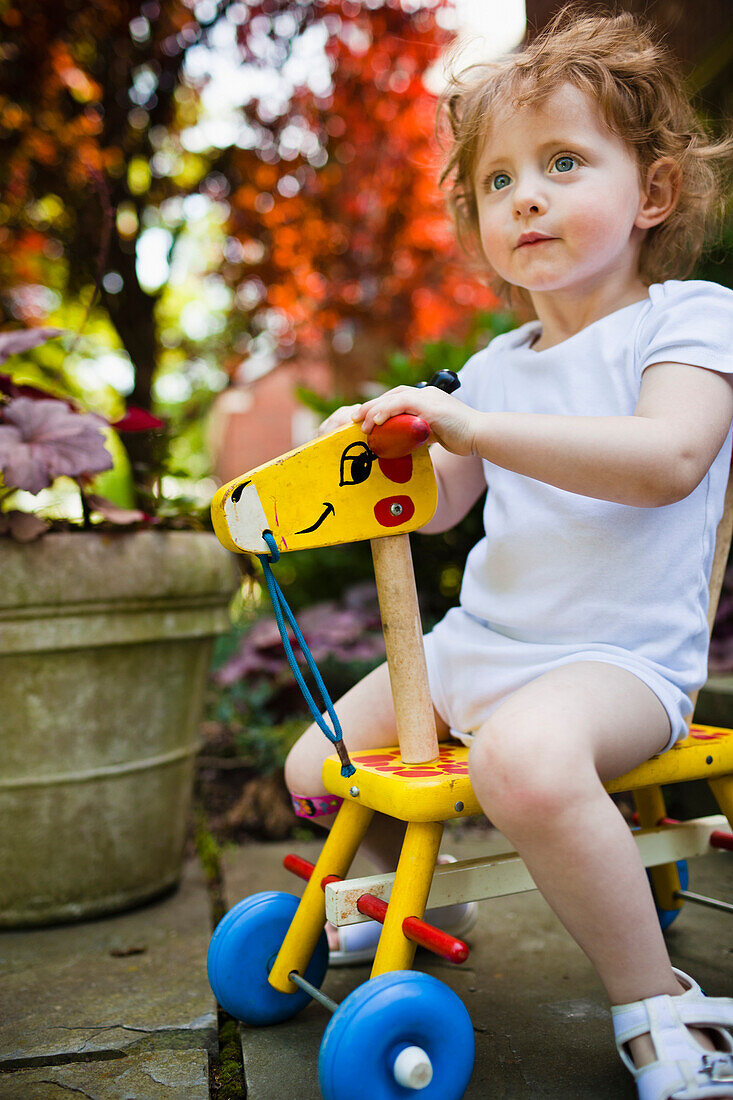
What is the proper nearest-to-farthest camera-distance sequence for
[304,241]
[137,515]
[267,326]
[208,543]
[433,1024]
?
[433,1024] → [137,515] → [208,543] → [304,241] → [267,326]

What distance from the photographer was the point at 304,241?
410cm

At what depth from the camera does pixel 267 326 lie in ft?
15.1

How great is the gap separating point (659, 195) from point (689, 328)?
272 millimetres

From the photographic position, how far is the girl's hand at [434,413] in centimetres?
101

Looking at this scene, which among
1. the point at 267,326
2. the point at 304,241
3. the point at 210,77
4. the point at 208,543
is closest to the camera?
the point at 208,543

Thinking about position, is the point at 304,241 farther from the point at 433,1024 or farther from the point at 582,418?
the point at 433,1024

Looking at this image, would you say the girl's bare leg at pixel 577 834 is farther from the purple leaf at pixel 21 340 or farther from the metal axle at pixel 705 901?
the purple leaf at pixel 21 340

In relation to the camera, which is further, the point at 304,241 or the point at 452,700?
the point at 304,241

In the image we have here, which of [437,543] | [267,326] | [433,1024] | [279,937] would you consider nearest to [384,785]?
[433,1024]

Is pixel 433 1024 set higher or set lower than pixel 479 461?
lower

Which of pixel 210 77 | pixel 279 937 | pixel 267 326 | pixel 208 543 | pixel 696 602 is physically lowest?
pixel 279 937

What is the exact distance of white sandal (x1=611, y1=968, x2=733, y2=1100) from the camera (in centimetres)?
86

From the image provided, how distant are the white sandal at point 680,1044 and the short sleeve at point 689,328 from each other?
0.69 meters

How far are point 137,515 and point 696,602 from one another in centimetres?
96
